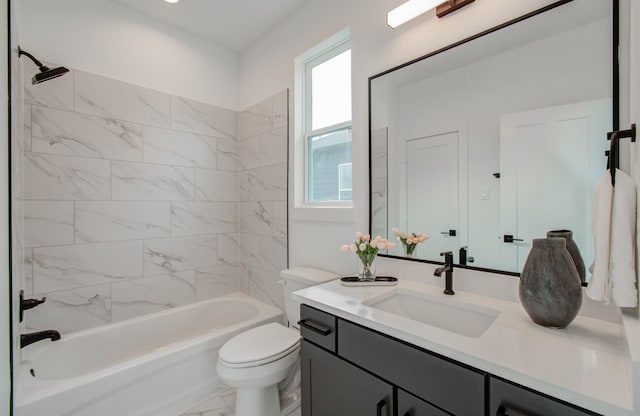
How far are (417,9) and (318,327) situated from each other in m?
1.57

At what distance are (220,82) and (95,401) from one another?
2.49 meters

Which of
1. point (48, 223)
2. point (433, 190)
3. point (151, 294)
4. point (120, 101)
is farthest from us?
point (151, 294)

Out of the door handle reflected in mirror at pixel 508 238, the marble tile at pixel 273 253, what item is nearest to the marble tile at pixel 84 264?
the marble tile at pixel 273 253

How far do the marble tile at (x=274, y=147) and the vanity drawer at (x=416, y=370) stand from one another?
5.01 ft

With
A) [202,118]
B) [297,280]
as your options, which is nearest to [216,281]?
[297,280]

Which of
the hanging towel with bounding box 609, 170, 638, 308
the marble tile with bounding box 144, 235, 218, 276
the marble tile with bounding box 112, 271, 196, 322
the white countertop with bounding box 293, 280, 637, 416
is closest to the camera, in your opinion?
the white countertop with bounding box 293, 280, 637, 416

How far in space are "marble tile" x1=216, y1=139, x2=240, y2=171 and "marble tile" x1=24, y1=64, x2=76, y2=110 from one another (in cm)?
106

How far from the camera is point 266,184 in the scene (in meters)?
2.50

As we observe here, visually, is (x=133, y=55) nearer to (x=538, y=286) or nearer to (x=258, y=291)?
(x=258, y=291)

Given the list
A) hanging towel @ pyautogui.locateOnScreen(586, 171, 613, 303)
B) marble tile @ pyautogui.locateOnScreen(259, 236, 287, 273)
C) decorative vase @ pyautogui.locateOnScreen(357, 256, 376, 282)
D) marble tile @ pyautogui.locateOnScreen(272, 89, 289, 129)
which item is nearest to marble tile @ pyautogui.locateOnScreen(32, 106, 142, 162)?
marble tile @ pyautogui.locateOnScreen(272, 89, 289, 129)

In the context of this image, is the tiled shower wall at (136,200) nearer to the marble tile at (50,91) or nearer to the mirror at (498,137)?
the marble tile at (50,91)

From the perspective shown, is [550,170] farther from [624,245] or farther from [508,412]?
[508,412]

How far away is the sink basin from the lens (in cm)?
116

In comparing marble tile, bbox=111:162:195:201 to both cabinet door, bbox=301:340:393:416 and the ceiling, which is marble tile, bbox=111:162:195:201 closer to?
the ceiling
